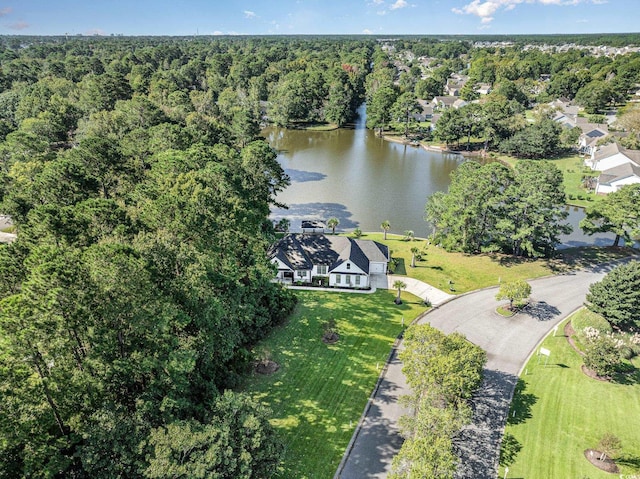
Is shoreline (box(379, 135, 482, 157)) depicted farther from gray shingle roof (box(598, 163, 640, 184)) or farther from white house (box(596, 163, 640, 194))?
white house (box(596, 163, 640, 194))

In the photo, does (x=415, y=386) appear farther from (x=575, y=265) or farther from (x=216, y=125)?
(x=216, y=125)

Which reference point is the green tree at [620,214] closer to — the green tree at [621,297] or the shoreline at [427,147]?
the green tree at [621,297]

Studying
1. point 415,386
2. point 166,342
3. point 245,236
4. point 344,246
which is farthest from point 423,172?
point 166,342

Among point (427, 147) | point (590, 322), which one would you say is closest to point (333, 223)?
point (590, 322)

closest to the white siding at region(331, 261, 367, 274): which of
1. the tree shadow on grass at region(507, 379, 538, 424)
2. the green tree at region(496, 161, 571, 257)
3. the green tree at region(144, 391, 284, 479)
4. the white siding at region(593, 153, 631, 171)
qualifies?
the tree shadow on grass at region(507, 379, 538, 424)

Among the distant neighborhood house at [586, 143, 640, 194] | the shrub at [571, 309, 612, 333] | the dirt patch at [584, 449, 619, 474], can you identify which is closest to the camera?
the dirt patch at [584, 449, 619, 474]

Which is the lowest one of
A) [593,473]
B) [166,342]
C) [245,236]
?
[593,473]

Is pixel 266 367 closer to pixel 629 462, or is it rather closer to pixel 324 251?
pixel 324 251
